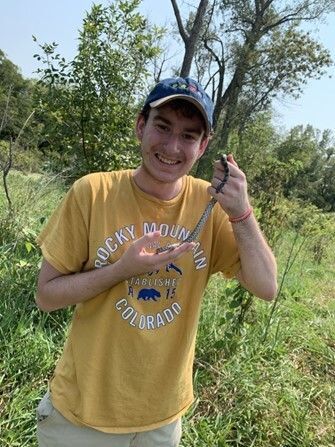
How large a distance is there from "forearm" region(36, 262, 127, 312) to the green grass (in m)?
1.21

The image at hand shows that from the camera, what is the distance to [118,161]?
4.54 meters

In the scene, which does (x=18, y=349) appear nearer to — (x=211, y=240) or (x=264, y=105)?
(x=211, y=240)

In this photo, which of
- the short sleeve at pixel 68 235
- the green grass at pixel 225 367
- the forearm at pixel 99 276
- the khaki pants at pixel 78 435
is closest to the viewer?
the forearm at pixel 99 276

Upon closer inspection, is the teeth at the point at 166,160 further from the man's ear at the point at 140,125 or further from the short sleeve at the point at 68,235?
the short sleeve at the point at 68,235

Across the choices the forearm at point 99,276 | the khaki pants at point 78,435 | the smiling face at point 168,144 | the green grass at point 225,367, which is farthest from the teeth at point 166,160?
the green grass at point 225,367

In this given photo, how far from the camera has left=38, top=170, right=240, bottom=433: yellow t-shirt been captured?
1.29m

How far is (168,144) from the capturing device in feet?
4.27

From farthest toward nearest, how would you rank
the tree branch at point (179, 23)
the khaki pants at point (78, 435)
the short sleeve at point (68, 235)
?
the tree branch at point (179, 23) < the khaki pants at point (78, 435) < the short sleeve at point (68, 235)

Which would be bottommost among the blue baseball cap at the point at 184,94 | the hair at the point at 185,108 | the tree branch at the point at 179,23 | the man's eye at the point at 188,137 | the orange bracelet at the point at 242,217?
the orange bracelet at the point at 242,217

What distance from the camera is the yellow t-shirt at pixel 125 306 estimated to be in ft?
4.25

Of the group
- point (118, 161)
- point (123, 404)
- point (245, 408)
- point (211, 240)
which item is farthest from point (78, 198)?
point (118, 161)

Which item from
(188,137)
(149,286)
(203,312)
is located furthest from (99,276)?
(203,312)

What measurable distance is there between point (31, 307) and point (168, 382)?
6.20ft

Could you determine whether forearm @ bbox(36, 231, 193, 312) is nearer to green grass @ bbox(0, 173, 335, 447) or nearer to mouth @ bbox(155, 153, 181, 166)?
mouth @ bbox(155, 153, 181, 166)
